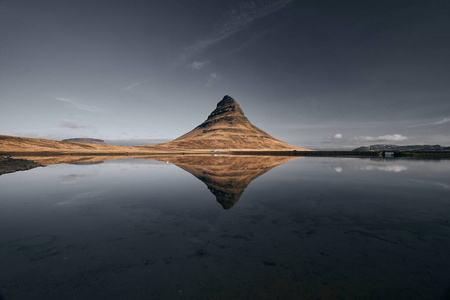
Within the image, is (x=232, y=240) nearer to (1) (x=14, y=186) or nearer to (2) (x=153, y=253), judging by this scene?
(2) (x=153, y=253)

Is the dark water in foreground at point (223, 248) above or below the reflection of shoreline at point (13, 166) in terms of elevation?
below

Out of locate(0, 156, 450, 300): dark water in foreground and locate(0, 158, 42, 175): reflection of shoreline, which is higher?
locate(0, 158, 42, 175): reflection of shoreline

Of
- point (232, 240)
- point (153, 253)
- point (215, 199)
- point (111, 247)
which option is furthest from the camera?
point (215, 199)

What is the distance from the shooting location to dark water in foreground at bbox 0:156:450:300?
5.16 meters

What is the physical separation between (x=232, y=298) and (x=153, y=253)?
3.42 m

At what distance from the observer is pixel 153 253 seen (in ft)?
22.6

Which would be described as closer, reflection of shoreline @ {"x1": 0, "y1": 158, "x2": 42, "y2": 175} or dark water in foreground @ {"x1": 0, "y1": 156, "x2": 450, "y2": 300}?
dark water in foreground @ {"x1": 0, "y1": 156, "x2": 450, "y2": 300}

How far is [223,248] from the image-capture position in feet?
23.8

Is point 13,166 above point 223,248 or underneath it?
above

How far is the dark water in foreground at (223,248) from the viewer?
16.9 ft

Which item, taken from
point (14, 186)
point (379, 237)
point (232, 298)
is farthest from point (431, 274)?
point (14, 186)

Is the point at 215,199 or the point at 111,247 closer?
the point at 111,247

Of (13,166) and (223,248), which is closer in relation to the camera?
(223,248)

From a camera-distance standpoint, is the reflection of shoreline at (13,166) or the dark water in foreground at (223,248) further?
the reflection of shoreline at (13,166)
